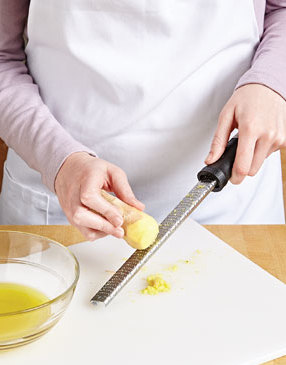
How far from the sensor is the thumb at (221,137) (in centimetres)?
105

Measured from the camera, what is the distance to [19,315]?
2.51 ft

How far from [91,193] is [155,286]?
0.52 feet

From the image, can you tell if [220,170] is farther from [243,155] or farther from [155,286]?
[155,286]

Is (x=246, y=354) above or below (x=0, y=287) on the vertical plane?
above

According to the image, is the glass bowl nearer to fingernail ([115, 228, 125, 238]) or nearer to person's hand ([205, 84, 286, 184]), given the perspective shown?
fingernail ([115, 228, 125, 238])

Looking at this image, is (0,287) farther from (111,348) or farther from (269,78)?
(269,78)

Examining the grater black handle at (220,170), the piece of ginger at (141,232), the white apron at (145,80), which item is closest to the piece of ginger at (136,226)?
the piece of ginger at (141,232)

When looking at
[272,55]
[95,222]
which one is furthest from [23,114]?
[272,55]

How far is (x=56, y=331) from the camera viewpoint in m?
0.85

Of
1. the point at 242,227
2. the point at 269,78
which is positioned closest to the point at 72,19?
the point at 269,78

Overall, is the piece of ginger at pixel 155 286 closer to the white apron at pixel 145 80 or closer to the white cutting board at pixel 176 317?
the white cutting board at pixel 176 317

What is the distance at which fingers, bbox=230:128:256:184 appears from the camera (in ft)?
3.36

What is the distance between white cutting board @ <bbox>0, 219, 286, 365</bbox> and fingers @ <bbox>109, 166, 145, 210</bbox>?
11cm

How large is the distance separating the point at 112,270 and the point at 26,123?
30cm
